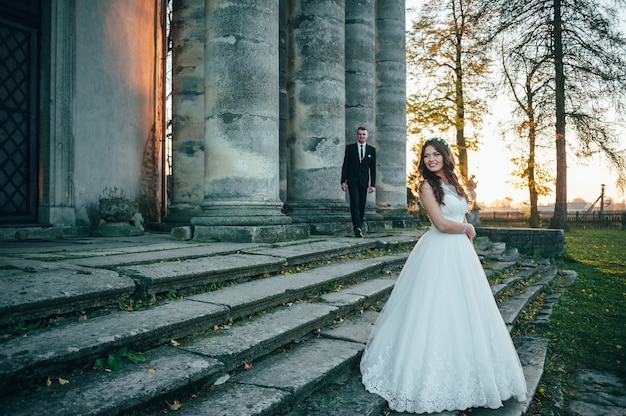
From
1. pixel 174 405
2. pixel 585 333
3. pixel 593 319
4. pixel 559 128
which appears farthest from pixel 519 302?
pixel 559 128

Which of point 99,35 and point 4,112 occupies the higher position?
point 99,35

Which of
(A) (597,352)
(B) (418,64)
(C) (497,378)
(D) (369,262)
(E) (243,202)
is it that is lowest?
(A) (597,352)

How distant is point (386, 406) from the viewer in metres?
2.96

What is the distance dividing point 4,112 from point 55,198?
1711mm

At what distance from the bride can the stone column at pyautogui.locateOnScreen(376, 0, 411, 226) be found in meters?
9.62

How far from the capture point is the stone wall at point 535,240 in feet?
40.7

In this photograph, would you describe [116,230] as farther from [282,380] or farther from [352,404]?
[352,404]

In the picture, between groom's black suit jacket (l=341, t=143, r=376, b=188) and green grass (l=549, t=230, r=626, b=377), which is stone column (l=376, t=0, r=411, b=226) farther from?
green grass (l=549, t=230, r=626, b=377)

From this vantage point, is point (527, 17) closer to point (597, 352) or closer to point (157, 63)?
point (157, 63)

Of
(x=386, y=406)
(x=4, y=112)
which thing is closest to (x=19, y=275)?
(x=386, y=406)

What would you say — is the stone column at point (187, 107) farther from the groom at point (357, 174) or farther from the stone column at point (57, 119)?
the groom at point (357, 174)

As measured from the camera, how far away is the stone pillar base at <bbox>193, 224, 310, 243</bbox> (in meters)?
6.64

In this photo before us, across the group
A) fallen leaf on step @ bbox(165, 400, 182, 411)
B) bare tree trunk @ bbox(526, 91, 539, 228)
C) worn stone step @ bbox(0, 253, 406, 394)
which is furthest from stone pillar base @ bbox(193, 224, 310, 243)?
bare tree trunk @ bbox(526, 91, 539, 228)

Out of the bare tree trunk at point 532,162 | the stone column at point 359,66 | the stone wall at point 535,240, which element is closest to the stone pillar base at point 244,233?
the stone column at point 359,66
